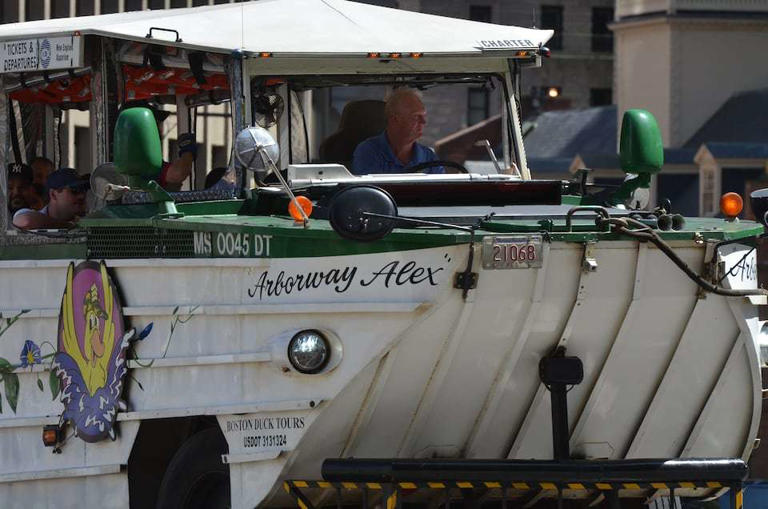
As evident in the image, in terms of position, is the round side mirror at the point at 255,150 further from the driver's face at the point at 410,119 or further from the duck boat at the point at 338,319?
the driver's face at the point at 410,119

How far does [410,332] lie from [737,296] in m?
1.33

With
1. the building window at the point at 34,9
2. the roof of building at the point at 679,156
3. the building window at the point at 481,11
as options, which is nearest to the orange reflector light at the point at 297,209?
the building window at the point at 34,9

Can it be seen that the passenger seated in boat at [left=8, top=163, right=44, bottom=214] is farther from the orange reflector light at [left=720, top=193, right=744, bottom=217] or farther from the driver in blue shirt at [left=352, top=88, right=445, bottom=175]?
the orange reflector light at [left=720, top=193, right=744, bottom=217]

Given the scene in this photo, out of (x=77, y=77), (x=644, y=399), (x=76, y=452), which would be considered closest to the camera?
(x=644, y=399)

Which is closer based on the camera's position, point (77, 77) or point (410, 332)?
point (410, 332)

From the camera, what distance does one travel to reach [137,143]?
29.5ft

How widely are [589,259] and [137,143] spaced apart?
1883 mm

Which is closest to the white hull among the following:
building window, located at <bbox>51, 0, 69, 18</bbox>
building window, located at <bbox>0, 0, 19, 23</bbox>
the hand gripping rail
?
the hand gripping rail

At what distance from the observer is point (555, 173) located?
56625mm

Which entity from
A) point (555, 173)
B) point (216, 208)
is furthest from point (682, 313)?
point (555, 173)

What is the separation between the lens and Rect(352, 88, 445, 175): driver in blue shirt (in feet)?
33.6

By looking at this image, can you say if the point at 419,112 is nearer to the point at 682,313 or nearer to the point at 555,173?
the point at 682,313

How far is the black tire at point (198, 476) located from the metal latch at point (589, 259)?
66.4 inches

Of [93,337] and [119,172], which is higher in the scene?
[119,172]
